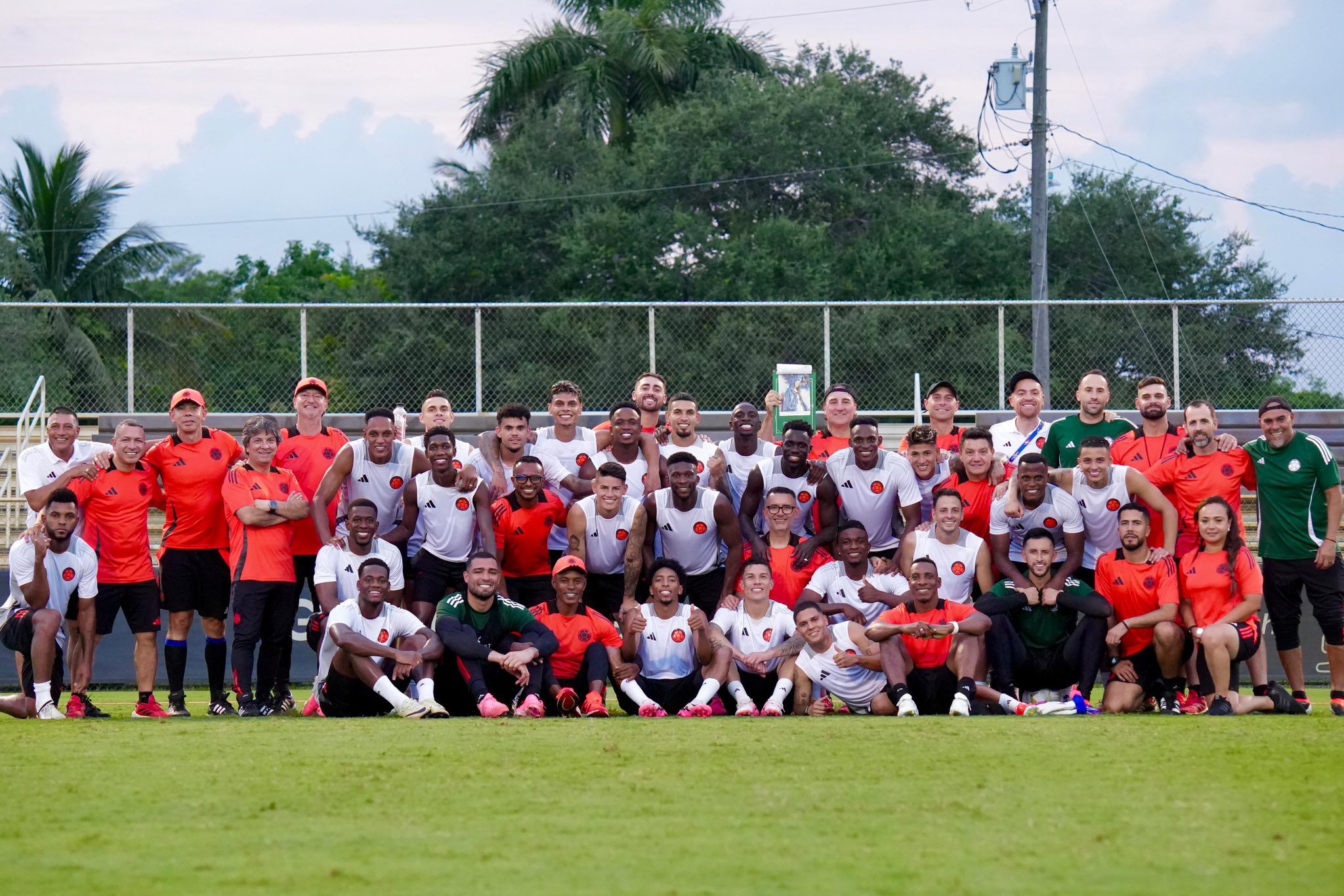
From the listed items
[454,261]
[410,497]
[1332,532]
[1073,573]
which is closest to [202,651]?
[410,497]

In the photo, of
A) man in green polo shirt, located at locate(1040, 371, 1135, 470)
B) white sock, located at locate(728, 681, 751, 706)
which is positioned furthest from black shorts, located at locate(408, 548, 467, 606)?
man in green polo shirt, located at locate(1040, 371, 1135, 470)

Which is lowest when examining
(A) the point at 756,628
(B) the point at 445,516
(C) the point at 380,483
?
(A) the point at 756,628

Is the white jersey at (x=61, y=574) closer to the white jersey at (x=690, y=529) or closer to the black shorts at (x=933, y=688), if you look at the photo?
the white jersey at (x=690, y=529)

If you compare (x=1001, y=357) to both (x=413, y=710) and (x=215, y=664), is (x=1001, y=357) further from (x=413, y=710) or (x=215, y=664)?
(x=215, y=664)

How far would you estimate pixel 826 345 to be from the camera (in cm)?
1532

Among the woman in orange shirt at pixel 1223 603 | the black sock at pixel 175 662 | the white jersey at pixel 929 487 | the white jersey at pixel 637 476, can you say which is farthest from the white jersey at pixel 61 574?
the woman in orange shirt at pixel 1223 603

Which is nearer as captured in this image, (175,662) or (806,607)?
(806,607)

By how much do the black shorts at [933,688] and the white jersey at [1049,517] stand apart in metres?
1.03

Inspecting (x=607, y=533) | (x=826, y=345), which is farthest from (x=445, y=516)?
(x=826, y=345)

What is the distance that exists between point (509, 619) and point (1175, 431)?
189 inches

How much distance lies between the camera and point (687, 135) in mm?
30250

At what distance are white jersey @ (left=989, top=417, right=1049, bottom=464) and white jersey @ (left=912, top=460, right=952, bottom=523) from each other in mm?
561

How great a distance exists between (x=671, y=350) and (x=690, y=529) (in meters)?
5.80

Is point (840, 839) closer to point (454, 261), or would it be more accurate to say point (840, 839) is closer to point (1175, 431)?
point (1175, 431)
